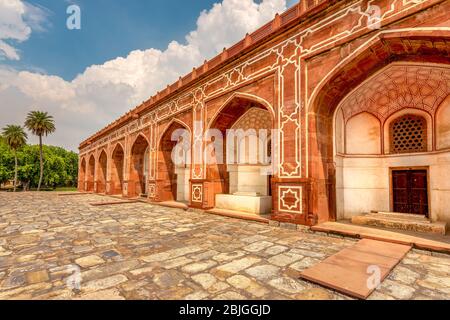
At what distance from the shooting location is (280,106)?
6.84 m

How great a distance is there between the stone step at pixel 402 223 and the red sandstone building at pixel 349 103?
2.24 ft

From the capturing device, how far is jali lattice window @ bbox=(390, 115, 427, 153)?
6.64 meters

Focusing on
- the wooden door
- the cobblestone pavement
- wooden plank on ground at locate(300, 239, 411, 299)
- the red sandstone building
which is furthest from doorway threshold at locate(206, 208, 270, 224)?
the wooden door

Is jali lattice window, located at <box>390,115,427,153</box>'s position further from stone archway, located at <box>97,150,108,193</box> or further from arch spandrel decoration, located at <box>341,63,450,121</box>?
stone archway, located at <box>97,150,108,193</box>

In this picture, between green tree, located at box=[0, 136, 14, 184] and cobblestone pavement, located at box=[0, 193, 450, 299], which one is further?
green tree, located at box=[0, 136, 14, 184]

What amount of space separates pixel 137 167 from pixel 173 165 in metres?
4.11

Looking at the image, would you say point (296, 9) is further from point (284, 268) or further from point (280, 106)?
point (284, 268)

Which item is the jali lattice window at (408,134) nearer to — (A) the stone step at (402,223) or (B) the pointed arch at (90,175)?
(A) the stone step at (402,223)

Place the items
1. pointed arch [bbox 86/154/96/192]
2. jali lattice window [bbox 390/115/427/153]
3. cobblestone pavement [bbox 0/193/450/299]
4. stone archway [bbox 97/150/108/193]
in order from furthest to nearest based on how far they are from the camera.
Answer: pointed arch [bbox 86/154/96/192] < stone archway [bbox 97/150/108/193] < jali lattice window [bbox 390/115/427/153] < cobblestone pavement [bbox 0/193/450/299]

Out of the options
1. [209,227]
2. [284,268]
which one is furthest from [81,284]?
[209,227]

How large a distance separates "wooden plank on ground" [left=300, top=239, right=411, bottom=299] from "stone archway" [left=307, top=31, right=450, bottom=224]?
182 cm

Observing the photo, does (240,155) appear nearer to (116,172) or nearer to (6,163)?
(116,172)

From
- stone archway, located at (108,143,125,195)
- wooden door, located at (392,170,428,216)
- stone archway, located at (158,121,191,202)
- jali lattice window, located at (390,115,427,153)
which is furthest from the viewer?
stone archway, located at (108,143,125,195)

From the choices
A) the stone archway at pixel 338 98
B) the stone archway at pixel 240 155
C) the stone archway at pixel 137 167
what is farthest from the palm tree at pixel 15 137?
the stone archway at pixel 338 98
